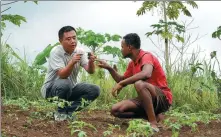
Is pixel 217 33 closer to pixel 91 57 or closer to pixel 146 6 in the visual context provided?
pixel 91 57

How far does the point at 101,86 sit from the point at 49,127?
306cm

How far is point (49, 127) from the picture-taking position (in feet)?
16.8

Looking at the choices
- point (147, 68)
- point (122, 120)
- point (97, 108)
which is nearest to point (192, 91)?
point (97, 108)

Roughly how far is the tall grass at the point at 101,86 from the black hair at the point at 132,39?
204cm

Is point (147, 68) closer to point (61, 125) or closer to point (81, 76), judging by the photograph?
point (61, 125)

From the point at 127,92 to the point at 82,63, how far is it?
2.53 metres

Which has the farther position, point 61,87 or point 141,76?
point 61,87

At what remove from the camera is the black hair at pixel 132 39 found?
222 inches

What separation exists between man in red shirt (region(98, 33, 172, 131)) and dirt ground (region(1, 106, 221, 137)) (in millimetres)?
178

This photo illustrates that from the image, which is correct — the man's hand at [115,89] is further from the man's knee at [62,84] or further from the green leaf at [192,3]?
the green leaf at [192,3]

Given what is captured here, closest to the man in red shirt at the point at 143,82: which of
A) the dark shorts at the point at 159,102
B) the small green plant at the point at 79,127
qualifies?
the dark shorts at the point at 159,102

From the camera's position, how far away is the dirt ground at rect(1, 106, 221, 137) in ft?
16.0

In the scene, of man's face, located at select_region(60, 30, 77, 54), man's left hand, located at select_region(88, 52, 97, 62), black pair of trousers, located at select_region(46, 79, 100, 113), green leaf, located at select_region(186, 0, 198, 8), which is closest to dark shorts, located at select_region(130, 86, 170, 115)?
black pair of trousers, located at select_region(46, 79, 100, 113)

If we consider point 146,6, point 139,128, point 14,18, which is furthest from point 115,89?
point 146,6
